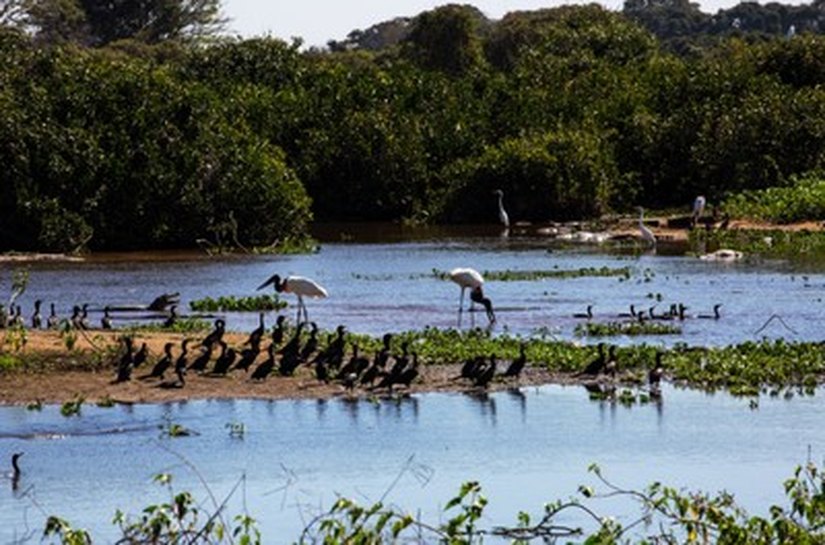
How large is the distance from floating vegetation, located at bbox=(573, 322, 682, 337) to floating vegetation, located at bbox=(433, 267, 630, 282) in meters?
8.34

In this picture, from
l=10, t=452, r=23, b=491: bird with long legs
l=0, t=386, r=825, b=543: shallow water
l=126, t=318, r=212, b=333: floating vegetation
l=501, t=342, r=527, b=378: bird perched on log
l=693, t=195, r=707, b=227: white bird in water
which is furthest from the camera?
l=693, t=195, r=707, b=227: white bird in water

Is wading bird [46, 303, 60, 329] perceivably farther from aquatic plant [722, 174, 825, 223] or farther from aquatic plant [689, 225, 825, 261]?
aquatic plant [722, 174, 825, 223]

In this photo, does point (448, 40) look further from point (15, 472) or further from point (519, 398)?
point (15, 472)

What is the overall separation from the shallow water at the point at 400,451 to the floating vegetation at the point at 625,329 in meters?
4.77

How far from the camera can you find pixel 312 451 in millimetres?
18453

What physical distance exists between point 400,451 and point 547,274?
59.4 ft

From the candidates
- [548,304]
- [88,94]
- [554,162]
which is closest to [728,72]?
[554,162]

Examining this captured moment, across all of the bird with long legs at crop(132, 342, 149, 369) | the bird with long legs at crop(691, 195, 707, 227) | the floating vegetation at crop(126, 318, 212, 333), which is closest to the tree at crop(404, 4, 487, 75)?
the bird with long legs at crop(691, 195, 707, 227)

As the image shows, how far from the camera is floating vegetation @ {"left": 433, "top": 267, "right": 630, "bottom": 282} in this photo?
35.8 metres

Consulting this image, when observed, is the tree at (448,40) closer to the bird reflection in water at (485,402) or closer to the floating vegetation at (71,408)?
the bird reflection in water at (485,402)

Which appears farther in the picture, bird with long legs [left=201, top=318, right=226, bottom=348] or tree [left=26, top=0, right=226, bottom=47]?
tree [left=26, top=0, right=226, bottom=47]

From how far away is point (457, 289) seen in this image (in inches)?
1340

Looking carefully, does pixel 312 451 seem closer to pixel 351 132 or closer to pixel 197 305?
pixel 197 305

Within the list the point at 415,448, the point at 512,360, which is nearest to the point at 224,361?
the point at 512,360
